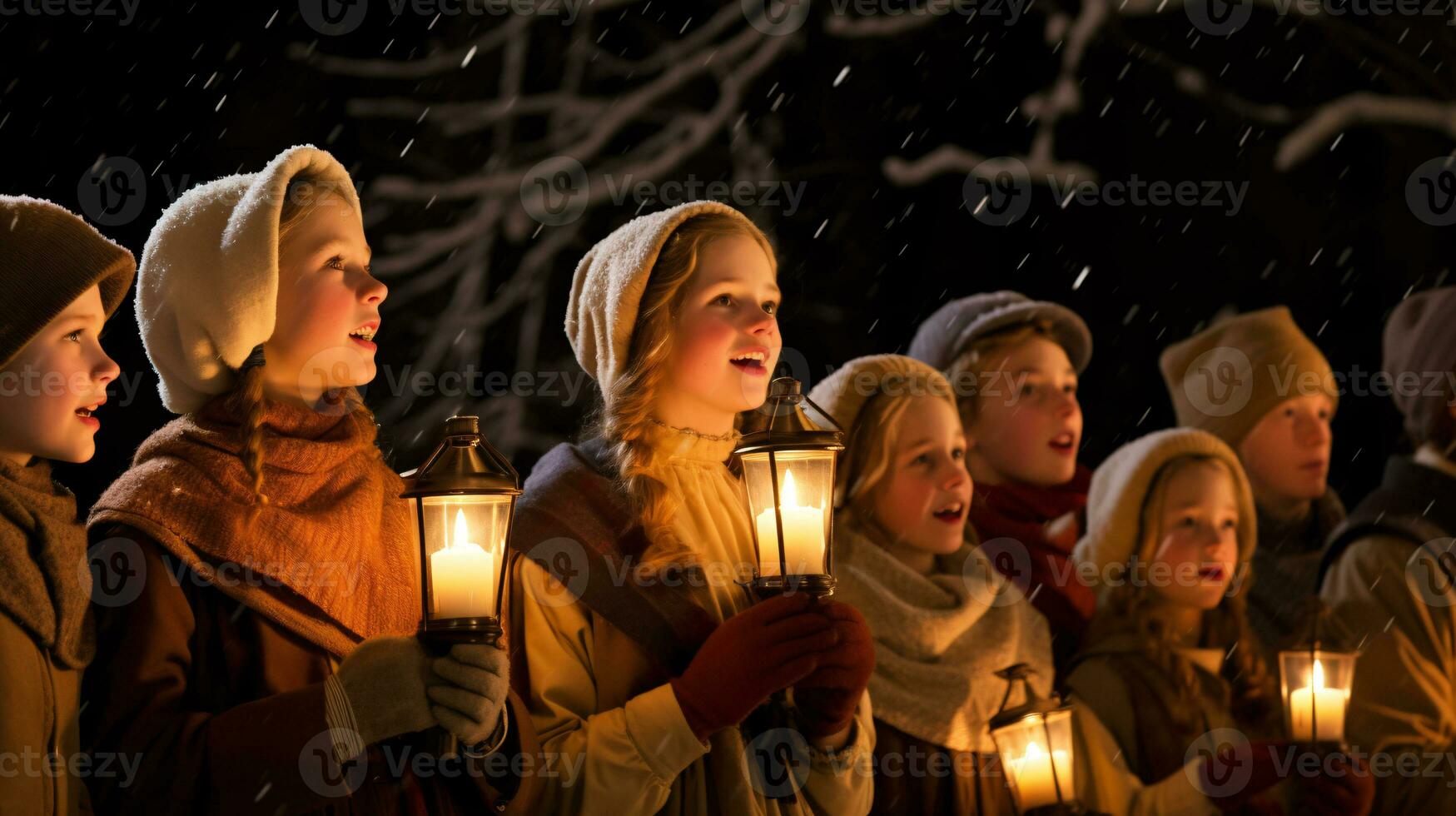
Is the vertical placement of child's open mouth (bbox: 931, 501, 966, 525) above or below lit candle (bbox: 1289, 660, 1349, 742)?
above

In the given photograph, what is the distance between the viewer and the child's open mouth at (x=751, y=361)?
3.43 meters

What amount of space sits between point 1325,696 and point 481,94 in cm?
452

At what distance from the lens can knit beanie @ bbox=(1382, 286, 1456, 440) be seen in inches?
211

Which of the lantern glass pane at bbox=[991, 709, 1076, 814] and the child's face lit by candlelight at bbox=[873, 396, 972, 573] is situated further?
the child's face lit by candlelight at bbox=[873, 396, 972, 573]

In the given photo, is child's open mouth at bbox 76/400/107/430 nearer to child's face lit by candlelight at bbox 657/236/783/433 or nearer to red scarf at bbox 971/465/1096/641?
child's face lit by candlelight at bbox 657/236/783/433

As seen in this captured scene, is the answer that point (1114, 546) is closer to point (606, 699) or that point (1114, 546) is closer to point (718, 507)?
point (718, 507)

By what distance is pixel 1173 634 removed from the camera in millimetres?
4727

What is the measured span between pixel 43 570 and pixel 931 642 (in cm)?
213

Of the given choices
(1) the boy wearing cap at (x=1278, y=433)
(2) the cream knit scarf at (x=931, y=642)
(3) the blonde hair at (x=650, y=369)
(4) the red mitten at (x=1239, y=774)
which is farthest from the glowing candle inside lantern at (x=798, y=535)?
(1) the boy wearing cap at (x=1278, y=433)

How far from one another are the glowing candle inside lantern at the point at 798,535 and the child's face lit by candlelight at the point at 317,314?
0.85 metres

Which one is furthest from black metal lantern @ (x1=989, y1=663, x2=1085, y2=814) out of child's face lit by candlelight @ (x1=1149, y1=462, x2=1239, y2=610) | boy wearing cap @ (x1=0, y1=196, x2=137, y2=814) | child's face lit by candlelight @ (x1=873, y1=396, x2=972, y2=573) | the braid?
boy wearing cap @ (x1=0, y1=196, x2=137, y2=814)

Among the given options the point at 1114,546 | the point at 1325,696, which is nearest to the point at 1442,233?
the point at 1114,546

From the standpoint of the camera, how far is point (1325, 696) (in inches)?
164

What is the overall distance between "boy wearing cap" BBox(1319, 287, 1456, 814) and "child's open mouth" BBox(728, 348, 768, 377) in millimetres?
2535
